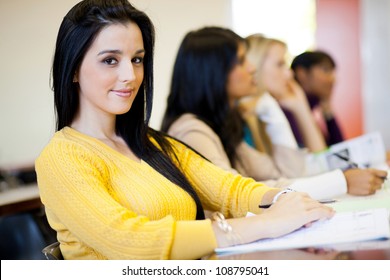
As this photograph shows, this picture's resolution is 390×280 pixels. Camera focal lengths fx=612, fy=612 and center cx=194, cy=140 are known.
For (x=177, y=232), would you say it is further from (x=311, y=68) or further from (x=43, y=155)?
(x=311, y=68)

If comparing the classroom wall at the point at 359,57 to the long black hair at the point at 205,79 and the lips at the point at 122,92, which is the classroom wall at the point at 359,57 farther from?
the lips at the point at 122,92

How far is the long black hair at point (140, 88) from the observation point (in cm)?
115

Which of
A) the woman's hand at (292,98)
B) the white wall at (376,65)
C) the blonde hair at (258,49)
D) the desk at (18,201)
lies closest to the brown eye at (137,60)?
the desk at (18,201)

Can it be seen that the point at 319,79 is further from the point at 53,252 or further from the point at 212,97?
the point at 53,252

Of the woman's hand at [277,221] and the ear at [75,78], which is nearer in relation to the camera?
the woman's hand at [277,221]

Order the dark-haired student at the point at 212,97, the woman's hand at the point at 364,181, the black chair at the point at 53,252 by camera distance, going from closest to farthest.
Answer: the black chair at the point at 53,252
the woman's hand at the point at 364,181
the dark-haired student at the point at 212,97

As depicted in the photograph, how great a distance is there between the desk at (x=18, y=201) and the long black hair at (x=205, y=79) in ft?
2.16

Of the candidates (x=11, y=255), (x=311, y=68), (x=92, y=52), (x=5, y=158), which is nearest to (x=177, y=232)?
(x=92, y=52)

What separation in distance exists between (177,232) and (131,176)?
0.24 meters

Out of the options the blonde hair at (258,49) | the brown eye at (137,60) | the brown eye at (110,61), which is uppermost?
the brown eye at (110,61)

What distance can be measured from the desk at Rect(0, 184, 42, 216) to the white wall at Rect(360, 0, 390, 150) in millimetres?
3340

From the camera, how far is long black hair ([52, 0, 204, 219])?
45.1 inches

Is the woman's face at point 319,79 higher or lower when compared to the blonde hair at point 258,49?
lower
